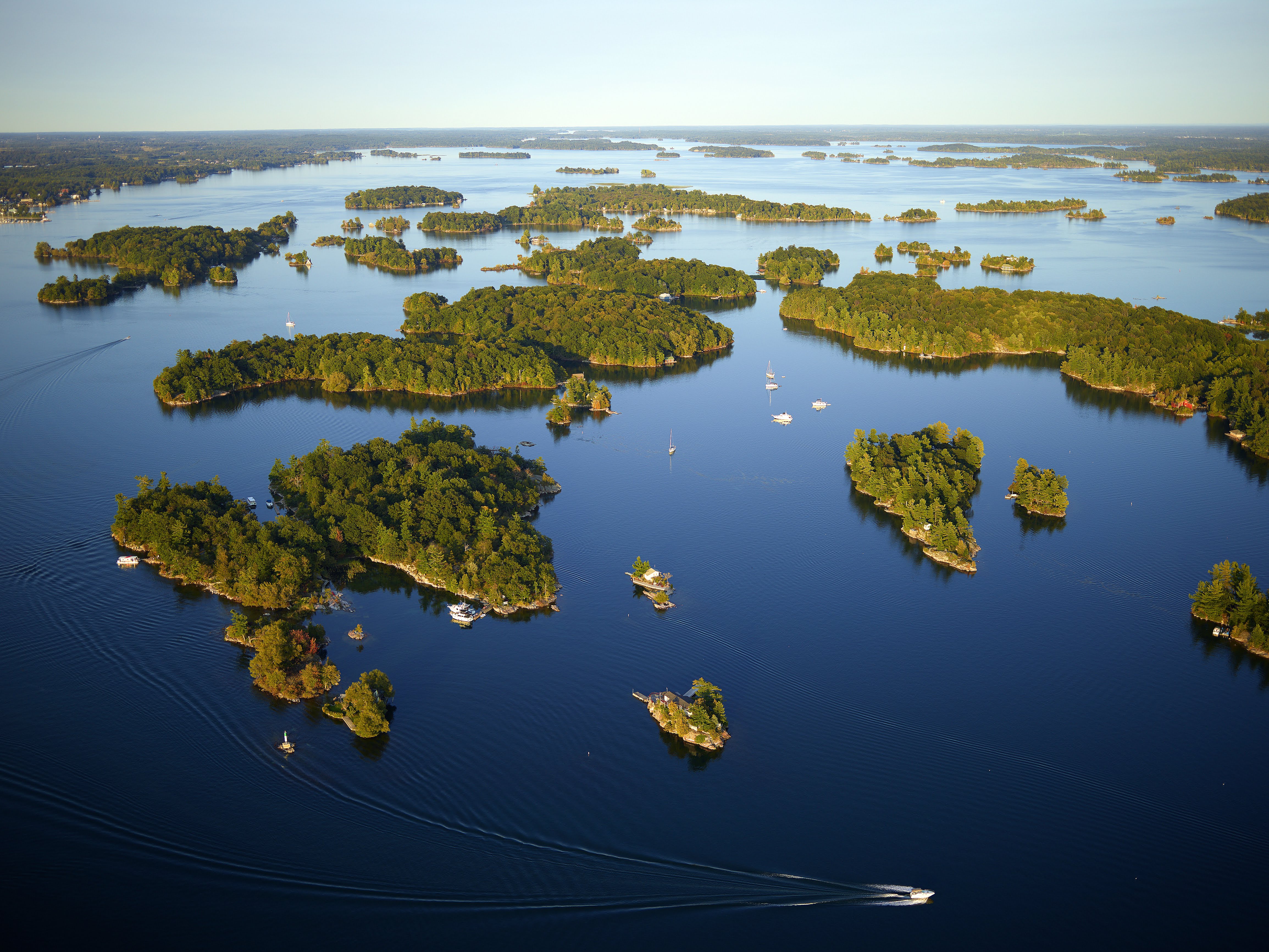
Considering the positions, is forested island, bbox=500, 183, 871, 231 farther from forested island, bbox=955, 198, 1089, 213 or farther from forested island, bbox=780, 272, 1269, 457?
forested island, bbox=780, 272, 1269, 457

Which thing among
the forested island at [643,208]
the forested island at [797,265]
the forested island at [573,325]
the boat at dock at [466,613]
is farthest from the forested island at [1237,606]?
the forested island at [643,208]

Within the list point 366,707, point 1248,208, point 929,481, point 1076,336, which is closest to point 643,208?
point 1248,208

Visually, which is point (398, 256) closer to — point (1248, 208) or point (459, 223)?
point (459, 223)

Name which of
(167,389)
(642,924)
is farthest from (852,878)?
(167,389)

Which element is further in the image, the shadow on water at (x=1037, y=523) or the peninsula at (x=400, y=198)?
the peninsula at (x=400, y=198)

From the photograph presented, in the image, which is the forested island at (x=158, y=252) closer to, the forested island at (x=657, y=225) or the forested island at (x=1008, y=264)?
the forested island at (x=657, y=225)

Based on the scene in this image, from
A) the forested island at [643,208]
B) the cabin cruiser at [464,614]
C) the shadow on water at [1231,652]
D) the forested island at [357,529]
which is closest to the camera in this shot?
the shadow on water at [1231,652]

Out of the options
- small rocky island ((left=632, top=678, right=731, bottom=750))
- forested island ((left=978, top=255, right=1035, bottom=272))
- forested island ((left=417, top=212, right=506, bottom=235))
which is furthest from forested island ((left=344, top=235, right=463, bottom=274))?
small rocky island ((left=632, top=678, right=731, bottom=750))

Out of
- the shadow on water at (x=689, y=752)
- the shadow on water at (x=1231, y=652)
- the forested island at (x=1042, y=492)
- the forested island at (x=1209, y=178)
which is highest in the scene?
the forested island at (x=1209, y=178)
